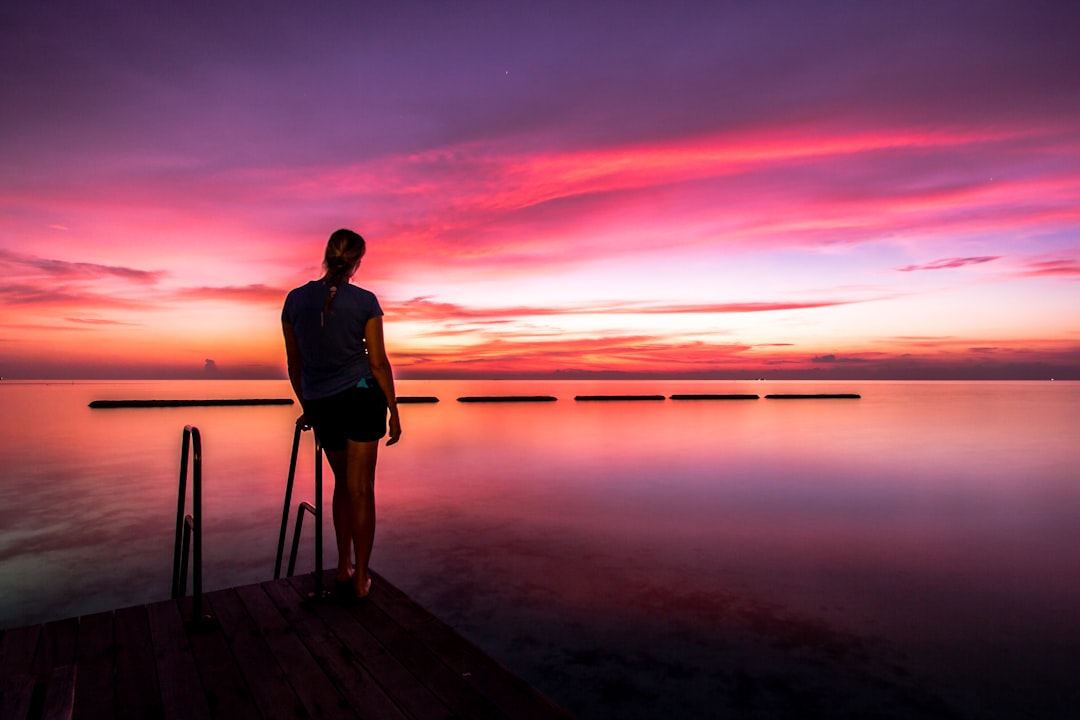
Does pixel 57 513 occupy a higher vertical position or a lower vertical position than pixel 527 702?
lower

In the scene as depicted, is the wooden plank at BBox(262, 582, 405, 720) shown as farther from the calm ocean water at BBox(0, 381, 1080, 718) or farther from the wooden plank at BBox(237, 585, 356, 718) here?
the calm ocean water at BBox(0, 381, 1080, 718)

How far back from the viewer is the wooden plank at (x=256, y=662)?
120 inches

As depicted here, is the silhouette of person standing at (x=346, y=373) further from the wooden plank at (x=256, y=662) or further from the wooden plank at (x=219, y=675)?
the wooden plank at (x=219, y=675)

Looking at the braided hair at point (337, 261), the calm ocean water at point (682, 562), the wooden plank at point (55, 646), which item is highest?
the braided hair at point (337, 261)

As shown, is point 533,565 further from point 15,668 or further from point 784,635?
point 15,668

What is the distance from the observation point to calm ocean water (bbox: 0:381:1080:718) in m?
4.75

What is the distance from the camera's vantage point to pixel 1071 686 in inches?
181

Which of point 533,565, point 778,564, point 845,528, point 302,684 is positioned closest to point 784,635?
point 778,564

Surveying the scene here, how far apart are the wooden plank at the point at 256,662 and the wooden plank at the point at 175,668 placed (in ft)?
0.72

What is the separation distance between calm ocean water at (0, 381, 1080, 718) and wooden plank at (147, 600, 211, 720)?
2367 mm

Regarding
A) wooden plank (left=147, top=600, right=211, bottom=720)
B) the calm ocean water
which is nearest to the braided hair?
wooden plank (left=147, top=600, right=211, bottom=720)

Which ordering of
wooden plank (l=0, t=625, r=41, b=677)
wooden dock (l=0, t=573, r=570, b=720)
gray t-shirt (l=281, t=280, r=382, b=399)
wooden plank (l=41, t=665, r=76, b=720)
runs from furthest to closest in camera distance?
1. gray t-shirt (l=281, t=280, r=382, b=399)
2. wooden plank (l=0, t=625, r=41, b=677)
3. wooden dock (l=0, t=573, r=570, b=720)
4. wooden plank (l=41, t=665, r=76, b=720)

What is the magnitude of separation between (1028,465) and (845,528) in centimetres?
1280

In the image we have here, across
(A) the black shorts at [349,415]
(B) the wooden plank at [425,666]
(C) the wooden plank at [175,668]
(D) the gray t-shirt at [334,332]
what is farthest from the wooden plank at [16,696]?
(D) the gray t-shirt at [334,332]
